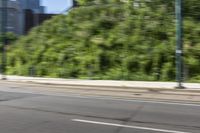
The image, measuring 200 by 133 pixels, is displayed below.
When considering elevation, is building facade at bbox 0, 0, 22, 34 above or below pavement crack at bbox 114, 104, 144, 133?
above

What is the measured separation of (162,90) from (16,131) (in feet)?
40.3

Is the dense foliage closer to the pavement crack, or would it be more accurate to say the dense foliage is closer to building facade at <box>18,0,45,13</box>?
the pavement crack

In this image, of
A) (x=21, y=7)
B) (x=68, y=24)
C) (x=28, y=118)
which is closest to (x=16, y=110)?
(x=28, y=118)

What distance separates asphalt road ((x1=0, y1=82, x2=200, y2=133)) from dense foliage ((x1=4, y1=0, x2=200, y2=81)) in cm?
1245

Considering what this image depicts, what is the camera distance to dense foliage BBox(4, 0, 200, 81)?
1182 inches

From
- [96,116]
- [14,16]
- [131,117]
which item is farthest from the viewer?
[14,16]

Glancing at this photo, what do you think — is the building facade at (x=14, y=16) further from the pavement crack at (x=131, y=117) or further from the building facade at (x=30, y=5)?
the pavement crack at (x=131, y=117)

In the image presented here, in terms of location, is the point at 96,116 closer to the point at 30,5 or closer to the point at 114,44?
the point at 114,44

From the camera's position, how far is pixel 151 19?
33.7 m

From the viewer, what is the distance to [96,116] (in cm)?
1318

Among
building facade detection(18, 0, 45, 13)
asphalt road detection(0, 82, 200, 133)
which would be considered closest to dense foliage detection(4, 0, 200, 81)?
asphalt road detection(0, 82, 200, 133)

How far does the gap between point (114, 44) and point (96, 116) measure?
20371 millimetres

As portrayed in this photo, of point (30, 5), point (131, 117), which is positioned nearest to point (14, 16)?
point (30, 5)

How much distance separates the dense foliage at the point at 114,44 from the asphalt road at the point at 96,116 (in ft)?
40.9
